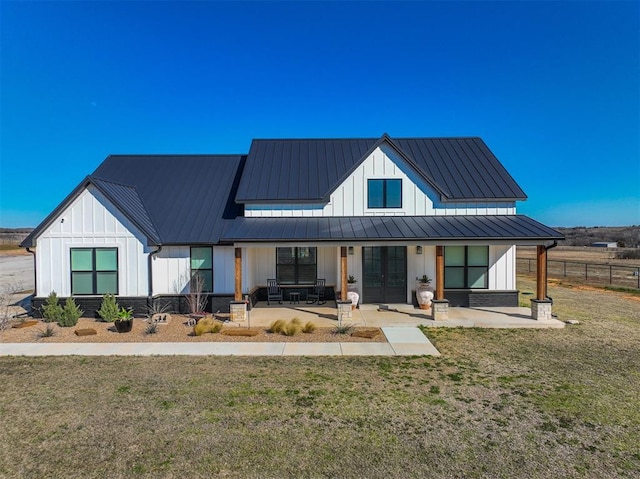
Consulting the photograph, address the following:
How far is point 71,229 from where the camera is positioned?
1320 cm

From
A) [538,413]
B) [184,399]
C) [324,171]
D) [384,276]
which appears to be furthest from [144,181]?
[538,413]

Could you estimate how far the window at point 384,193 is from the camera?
1490 cm

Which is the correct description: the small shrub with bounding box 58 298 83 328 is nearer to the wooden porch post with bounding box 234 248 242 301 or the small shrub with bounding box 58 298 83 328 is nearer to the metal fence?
the wooden porch post with bounding box 234 248 242 301

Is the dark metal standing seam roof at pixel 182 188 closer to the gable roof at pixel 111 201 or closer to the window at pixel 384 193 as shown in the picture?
the gable roof at pixel 111 201

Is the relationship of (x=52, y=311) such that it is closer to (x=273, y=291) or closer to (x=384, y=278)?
(x=273, y=291)

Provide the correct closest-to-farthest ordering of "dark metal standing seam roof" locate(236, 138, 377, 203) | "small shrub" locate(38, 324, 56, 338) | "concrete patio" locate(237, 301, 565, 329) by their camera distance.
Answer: "small shrub" locate(38, 324, 56, 338) < "concrete patio" locate(237, 301, 565, 329) < "dark metal standing seam roof" locate(236, 138, 377, 203)

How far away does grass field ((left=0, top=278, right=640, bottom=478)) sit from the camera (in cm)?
476

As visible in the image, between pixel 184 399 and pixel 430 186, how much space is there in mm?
12250

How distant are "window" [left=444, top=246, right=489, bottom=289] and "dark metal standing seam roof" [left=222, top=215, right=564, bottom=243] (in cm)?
137

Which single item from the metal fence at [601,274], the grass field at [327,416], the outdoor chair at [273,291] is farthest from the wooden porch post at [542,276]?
the metal fence at [601,274]

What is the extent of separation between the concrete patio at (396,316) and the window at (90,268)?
5859 mm

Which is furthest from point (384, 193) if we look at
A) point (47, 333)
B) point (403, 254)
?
point (47, 333)

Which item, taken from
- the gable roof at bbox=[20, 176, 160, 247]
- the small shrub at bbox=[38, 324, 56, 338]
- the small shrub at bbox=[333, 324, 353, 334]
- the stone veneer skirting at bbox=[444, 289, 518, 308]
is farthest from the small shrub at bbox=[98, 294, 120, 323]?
the stone veneer skirting at bbox=[444, 289, 518, 308]

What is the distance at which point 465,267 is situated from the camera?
1463cm
